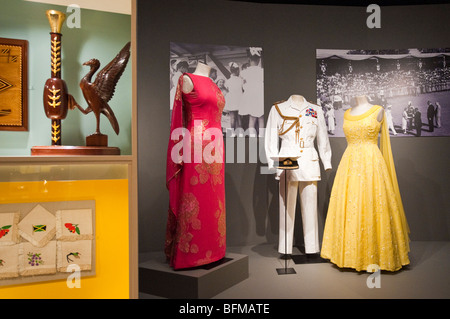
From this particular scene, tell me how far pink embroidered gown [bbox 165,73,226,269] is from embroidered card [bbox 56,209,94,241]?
0.76 metres

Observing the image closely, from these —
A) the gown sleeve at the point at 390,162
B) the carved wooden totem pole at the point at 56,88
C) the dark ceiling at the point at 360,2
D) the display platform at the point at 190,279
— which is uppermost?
the dark ceiling at the point at 360,2

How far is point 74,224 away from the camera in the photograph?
1557 mm

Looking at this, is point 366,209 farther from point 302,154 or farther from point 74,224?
point 74,224

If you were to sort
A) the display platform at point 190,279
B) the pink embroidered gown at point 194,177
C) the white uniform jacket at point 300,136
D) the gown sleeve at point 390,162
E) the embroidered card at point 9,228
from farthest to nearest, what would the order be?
the white uniform jacket at point 300,136 → the gown sleeve at point 390,162 → the pink embroidered gown at point 194,177 → the display platform at point 190,279 → the embroidered card at point 9,228

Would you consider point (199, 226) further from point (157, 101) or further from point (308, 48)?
point (308, 48)

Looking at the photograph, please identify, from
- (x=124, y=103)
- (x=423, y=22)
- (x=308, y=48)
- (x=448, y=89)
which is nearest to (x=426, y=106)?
(x=448, y=89)

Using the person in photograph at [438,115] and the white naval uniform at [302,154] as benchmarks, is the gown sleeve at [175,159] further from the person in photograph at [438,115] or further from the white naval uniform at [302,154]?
the person in photograph at [438,115]

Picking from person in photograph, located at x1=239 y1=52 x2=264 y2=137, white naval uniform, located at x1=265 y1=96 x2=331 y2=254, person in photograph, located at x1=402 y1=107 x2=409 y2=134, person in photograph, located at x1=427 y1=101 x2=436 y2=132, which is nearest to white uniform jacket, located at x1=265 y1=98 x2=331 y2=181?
white naval uniform, located at x1=265 y1=96 x2=331 y2=254

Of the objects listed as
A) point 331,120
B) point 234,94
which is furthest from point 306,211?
point 234,94

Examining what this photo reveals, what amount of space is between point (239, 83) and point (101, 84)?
7.00 feet

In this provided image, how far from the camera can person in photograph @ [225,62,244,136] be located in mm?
3525

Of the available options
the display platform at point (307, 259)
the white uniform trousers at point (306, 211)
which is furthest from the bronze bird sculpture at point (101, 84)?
the display platform at point (307, 259)

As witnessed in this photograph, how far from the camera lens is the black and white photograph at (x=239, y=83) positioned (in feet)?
11.4

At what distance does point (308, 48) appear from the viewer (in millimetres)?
3645
